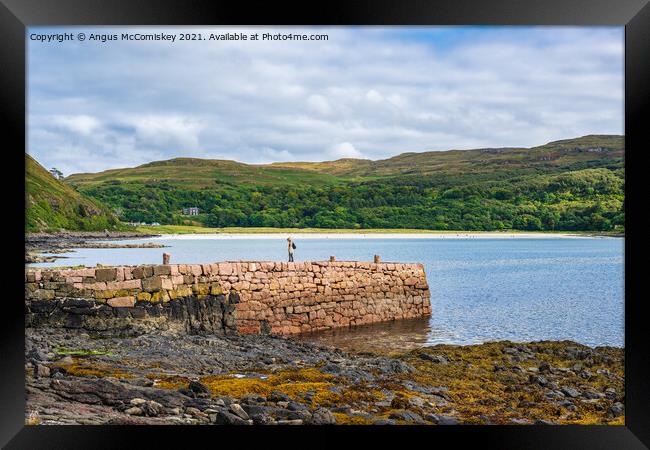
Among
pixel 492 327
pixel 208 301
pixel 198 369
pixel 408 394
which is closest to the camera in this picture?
pixel 408 394

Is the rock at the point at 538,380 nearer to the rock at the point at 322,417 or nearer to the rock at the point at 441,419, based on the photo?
the rock at the point at 441,419

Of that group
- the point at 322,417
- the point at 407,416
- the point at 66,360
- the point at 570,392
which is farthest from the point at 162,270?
the point at 570,392

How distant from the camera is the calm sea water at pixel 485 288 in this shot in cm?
1848

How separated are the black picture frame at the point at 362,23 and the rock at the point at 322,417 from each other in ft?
3.21

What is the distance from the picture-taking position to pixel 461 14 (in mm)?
5984

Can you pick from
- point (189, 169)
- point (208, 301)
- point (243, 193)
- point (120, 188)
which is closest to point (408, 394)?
point (208, 301)

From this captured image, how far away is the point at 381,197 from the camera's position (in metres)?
25.4

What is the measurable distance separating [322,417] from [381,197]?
18.5 meters

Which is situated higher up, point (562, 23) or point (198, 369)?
point (562, 23)

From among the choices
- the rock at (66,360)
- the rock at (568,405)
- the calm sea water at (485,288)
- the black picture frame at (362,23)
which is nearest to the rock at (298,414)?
the black picture frame at (362,23)

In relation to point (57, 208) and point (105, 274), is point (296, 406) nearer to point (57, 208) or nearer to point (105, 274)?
point (105, 274)

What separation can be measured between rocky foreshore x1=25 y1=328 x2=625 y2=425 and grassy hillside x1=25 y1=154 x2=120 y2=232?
16.9m
